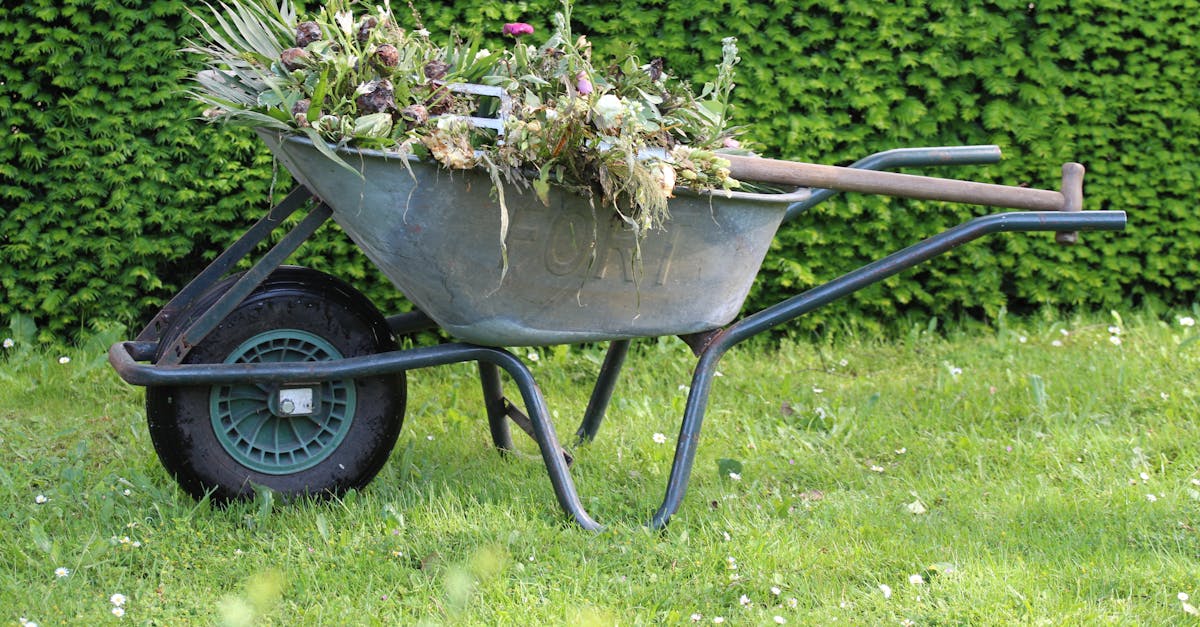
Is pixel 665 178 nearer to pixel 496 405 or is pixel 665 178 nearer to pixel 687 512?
pixel 687 512

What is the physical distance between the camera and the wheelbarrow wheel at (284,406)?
7.73 ft

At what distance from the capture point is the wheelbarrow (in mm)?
2166

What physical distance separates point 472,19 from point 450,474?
1515 mm

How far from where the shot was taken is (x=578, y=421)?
330 centimetres

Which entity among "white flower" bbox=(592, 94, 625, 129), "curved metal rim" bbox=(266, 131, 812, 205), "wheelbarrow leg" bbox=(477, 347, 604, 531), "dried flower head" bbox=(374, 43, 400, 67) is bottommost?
"wheelbarrow leg" bbox=(477, 347, 604, 531)

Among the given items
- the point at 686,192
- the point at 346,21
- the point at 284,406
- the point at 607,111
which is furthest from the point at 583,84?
the point at 284,406

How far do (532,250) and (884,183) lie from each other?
29.2 inches

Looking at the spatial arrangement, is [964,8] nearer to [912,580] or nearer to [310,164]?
[912,580]

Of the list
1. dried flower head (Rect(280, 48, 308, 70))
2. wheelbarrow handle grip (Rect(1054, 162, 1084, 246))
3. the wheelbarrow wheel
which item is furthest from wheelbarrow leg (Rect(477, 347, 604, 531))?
wheelbarrow handle grip (Rect(1054, 162, 1084, 246))

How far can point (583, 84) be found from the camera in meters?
2.19

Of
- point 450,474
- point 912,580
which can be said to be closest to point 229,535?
point 450,474

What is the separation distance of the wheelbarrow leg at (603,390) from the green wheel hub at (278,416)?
685 millimetres

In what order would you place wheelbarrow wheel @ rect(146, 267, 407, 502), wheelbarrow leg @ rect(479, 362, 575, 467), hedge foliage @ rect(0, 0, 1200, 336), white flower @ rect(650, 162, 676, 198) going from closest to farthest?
1. white flower @ rect(650, 162, 676, 198)
2. wheelbarrow wheel @ rect(146, 267, 407, 502)
3. wheelbarrow leg @ rect(479, 362, 575, 467)
4. hedge foliage @ rect(0, 0, 1200, 336)

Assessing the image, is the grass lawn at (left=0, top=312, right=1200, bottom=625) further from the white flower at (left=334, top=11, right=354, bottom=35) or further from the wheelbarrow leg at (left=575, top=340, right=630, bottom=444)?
the white flower at (left=334, top=11, right=354, bottom=35)
